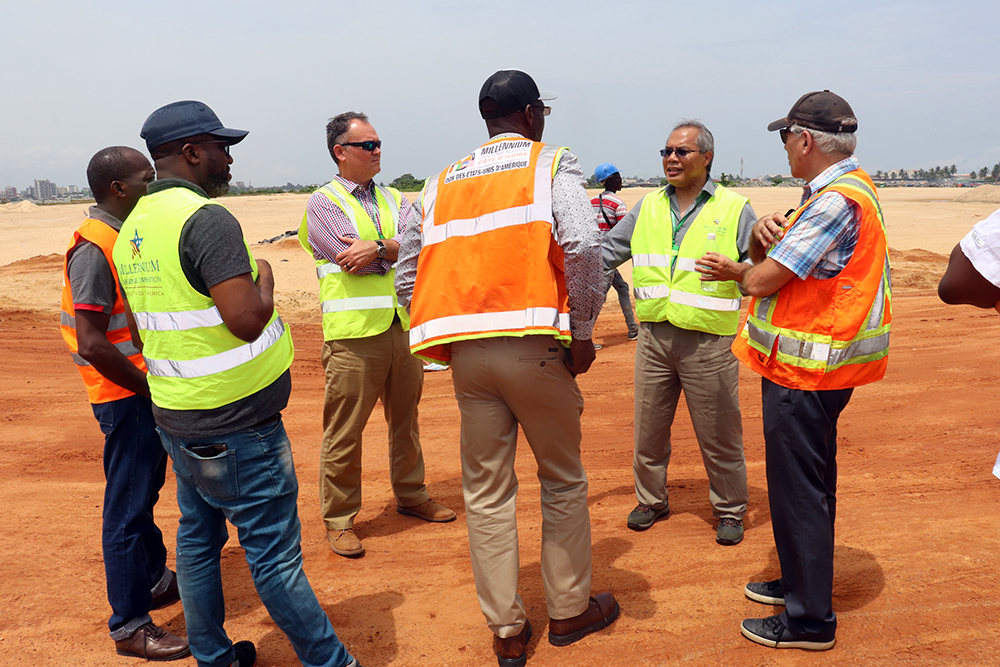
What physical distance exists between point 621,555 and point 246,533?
2198 mm

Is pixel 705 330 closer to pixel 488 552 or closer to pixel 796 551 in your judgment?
pixel 796 551

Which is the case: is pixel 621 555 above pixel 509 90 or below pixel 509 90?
below

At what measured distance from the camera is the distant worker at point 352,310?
425cm

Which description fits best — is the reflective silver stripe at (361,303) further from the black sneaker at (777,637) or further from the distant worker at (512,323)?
the black sneaker at (777,637)

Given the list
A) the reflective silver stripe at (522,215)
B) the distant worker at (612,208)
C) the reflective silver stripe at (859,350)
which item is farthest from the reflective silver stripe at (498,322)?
the distant worker at (612,208)

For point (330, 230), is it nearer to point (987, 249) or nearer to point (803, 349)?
point (803, 349)

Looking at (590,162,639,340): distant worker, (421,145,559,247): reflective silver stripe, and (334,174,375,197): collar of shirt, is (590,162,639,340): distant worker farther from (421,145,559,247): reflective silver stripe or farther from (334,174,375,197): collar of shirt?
(421,145,559,247): reflective silver stripe

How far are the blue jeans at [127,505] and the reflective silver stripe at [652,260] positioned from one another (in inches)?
115

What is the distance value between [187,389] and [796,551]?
2702 mm

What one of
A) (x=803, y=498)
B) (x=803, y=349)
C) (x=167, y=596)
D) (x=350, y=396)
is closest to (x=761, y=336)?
(x=803, y=349)

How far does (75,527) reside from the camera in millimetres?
4637

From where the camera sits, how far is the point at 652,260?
14.3 feet

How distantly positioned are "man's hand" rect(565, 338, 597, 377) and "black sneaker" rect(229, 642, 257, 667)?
196 cm

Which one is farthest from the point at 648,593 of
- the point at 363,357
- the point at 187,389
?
the point at 187,389
